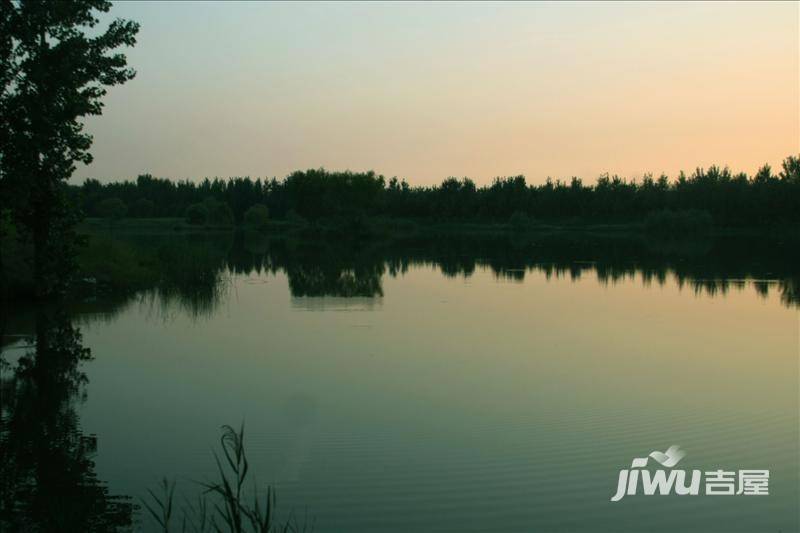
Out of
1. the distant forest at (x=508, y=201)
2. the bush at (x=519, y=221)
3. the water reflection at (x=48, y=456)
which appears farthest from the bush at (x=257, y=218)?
the water reflection at (x=48, y=456)

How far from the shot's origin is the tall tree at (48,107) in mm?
14797

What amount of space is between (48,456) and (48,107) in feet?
33.2

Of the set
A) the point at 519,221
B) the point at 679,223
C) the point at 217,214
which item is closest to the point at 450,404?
the point at 679,223

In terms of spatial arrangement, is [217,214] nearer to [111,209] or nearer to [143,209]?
[111,209]

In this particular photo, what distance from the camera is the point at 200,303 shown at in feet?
61.6

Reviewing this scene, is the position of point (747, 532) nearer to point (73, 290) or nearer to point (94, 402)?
point (94, 402)

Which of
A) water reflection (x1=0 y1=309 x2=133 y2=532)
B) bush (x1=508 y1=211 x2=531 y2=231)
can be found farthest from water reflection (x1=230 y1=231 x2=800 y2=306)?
bush (x1=508 y1=211 x2=531 y2=231)

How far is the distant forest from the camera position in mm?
83438

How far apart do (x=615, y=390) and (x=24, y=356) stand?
900 cm

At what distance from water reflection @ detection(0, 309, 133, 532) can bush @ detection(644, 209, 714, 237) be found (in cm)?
7448

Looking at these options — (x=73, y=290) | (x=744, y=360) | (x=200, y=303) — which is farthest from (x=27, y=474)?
(x=73, y=290)

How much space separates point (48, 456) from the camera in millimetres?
6996

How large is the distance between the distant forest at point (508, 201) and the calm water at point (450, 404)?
210ft

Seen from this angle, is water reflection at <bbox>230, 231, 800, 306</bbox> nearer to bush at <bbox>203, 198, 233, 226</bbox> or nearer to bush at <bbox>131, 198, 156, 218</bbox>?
bush at <bbox>203, 198, 233, 226</bbox>
